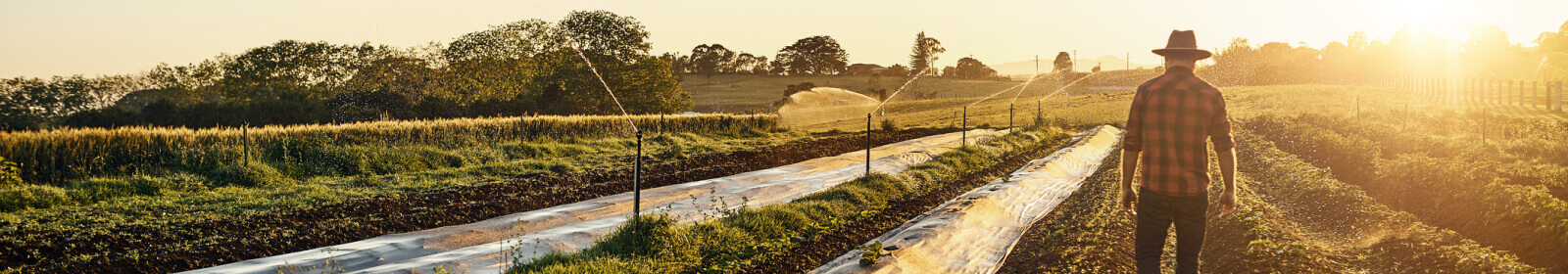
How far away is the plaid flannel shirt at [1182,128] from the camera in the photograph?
5.20 m

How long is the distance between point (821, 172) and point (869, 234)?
29.6 ft

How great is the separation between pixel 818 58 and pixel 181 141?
11698cm

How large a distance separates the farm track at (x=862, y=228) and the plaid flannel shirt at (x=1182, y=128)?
13.5ft

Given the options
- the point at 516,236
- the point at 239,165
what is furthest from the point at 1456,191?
the point at 239,165

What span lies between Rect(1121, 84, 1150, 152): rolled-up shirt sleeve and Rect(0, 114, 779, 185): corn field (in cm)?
1786

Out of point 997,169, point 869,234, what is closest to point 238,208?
point 869,234

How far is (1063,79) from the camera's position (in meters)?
131

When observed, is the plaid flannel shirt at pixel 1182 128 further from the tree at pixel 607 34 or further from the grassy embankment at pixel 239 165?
the tree at pixel 607 34

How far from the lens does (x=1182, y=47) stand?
5.33 metres

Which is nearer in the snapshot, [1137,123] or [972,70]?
[1137,123]

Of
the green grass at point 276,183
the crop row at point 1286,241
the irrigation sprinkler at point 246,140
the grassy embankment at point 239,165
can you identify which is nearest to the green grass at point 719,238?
the crop row at point 1286,241

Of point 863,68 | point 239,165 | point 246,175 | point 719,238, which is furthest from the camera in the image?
point 863,68

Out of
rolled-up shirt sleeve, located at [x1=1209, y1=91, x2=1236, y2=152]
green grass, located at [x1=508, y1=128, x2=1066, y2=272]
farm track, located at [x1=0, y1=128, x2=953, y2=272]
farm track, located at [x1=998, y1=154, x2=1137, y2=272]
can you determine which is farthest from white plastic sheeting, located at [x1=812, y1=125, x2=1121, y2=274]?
farm track, located at [x1=0, y1=128, x2=953, y2=272]

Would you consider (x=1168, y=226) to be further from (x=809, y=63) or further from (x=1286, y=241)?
(x=809, y=63)
